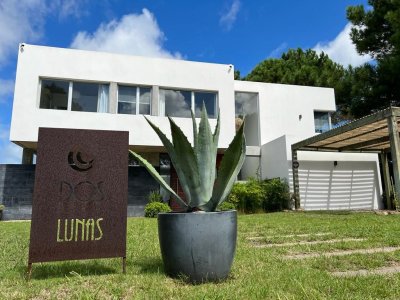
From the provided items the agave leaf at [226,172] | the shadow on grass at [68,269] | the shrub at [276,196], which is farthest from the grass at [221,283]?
the shrub at [276,196]

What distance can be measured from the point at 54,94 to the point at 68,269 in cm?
1185

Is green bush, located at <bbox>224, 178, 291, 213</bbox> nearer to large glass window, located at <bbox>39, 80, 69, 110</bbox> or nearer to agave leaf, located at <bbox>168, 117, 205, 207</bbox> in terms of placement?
large glass window, located at <bbox>39, 80, 69, 110</bbox>

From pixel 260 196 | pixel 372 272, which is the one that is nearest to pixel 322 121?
pixel 260 196

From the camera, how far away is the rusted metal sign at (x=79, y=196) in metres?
3.11

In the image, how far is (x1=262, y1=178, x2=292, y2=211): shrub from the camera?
14016mm

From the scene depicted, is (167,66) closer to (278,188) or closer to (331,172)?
(278,188)

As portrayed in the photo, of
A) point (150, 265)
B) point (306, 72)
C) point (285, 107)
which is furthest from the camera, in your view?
point (306, 72)

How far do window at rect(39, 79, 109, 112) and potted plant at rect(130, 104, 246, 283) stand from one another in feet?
38.0

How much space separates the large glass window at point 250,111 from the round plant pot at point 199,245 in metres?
14.7

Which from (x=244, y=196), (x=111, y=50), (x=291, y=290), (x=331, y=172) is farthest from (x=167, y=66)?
(x=291, y=290)

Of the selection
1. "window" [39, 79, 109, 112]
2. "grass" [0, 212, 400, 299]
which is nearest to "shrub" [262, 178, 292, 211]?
"window" [39, 79, 109, 112]

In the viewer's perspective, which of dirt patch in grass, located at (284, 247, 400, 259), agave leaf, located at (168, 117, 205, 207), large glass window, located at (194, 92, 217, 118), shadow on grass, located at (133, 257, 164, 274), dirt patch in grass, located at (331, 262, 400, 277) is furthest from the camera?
large glass window, located at (194, 92, 217, 118)

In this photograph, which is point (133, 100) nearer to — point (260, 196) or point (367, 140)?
point (260, 196)

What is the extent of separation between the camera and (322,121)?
62.3 ft
